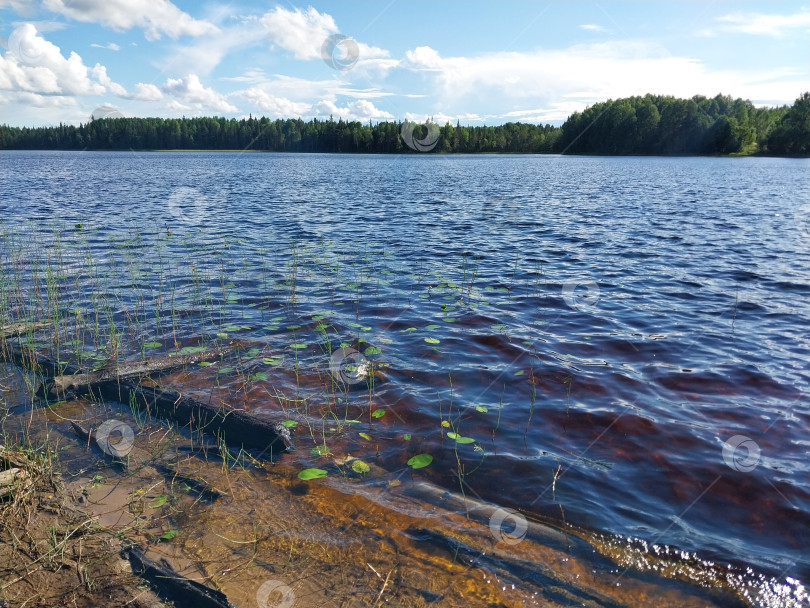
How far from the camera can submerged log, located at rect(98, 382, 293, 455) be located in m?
5.88

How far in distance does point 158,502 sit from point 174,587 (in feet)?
4.37

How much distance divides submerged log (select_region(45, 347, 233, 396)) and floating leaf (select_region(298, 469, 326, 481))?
3.62 m

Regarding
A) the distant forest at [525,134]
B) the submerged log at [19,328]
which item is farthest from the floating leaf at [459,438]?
the distant forest at [525,134]

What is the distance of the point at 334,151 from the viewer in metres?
185

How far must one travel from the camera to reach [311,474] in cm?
519

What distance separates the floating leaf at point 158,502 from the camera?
4649 millimetres

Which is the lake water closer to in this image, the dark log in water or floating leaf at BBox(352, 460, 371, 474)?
floating leaf at BBox(352, 460, 371, 474)

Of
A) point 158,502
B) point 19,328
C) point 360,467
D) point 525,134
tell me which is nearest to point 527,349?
point 360,467

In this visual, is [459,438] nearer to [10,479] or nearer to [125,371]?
[10,479]

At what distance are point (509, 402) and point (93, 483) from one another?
5.02 m

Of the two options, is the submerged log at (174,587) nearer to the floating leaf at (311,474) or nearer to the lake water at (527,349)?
the floating leaf at (311,474)

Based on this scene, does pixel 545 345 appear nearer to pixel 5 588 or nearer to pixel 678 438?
pixel 678 438

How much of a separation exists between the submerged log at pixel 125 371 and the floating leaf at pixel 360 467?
3.81 meters

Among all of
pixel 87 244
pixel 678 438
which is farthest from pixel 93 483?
pixel 87 244
